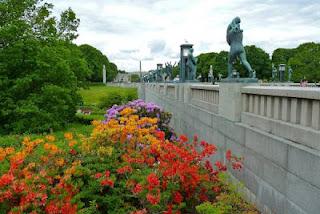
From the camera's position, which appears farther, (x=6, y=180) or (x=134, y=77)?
(x=134, y=77)

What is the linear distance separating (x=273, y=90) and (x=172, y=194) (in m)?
1.94

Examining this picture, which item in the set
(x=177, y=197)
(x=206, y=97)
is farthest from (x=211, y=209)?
(x=206, y=97)

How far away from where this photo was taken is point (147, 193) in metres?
5.18

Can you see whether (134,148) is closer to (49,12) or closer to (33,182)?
(33,182)

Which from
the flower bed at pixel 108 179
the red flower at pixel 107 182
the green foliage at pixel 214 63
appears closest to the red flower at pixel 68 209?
the flower bed at pixel 108 179

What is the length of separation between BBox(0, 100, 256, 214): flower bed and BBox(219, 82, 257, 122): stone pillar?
1112 mm

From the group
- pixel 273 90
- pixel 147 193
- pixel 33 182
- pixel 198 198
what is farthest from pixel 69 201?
pixel 273 90

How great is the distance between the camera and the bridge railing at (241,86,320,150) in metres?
4.49

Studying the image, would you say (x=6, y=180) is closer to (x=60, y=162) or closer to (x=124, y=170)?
(x=60, y=162)

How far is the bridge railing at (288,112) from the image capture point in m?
4.49

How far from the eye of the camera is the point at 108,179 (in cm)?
545

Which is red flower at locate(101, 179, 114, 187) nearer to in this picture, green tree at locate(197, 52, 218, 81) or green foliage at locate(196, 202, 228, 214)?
green foliage at locate(196, 202, 228, 214)

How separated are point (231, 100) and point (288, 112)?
239cm

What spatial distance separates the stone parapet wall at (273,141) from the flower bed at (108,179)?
557 millimetres
